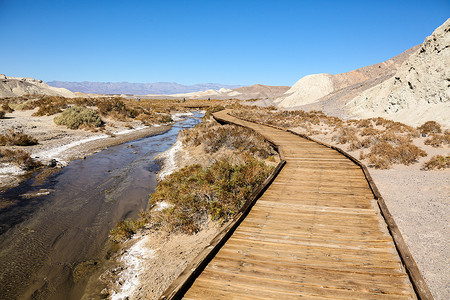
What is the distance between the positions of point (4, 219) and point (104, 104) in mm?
27210

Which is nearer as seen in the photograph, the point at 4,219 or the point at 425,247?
the point at 425,247

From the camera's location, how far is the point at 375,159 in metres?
10.7

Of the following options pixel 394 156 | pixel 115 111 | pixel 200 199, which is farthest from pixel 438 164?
pixel 115 111

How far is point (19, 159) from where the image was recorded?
12508 millimetres

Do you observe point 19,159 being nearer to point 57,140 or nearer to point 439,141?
point 57,140

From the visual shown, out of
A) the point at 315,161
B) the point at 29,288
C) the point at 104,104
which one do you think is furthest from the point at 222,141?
the point at 104,104

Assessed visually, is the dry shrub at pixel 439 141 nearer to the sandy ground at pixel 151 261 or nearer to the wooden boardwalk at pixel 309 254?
the wooden boardwalk at pixel 309 254

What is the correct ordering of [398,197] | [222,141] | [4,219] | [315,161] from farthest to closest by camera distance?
[222,141]
[315,161]
[4,219]
[398,197]

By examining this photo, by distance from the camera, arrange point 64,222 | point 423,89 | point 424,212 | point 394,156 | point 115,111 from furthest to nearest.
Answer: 1. point 115,111
2. point 423,89
3. point 394,156
4. point 64,222
5. point 424,212

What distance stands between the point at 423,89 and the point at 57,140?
1169 inches

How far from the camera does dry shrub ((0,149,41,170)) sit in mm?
12375

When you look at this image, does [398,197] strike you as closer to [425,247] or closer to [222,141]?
[425,247]

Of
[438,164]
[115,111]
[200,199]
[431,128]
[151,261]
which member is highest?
[431,128]

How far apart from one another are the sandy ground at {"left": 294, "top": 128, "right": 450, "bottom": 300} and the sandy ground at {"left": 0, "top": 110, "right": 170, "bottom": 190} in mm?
14519
